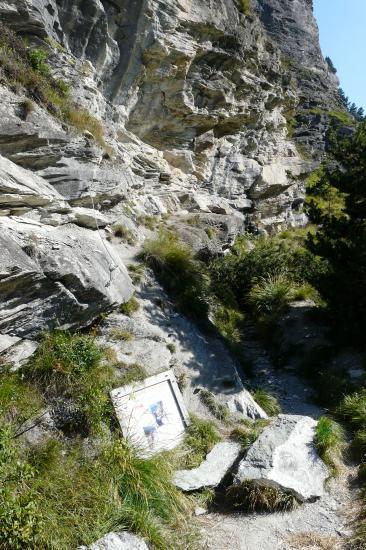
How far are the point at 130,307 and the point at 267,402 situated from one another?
3328mm

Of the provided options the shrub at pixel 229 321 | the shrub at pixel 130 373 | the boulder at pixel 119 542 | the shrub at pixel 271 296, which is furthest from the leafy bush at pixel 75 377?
the shrub at pixel 271 296

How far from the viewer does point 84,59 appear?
1416 cm

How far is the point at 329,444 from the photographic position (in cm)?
652

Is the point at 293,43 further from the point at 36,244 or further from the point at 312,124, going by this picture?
the point at 36,244

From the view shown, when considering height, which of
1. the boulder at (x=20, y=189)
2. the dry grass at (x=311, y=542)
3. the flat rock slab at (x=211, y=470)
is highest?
the boulder at (x=20, y=189)

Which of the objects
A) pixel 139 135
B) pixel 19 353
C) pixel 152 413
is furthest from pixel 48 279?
pixel 139 135

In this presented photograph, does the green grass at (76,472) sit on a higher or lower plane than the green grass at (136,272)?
lower

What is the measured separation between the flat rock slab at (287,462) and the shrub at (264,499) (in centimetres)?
7

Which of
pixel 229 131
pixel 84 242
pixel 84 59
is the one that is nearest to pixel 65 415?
pixel 84 242

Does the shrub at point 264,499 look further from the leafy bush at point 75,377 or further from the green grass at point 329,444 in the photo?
the leafy bush at point 75,377

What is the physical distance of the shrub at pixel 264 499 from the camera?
5.64 meters

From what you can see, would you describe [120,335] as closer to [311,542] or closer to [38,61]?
[311,542]

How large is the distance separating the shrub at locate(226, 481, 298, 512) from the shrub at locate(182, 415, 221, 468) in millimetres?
Answer: 870

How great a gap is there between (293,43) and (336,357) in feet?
162
